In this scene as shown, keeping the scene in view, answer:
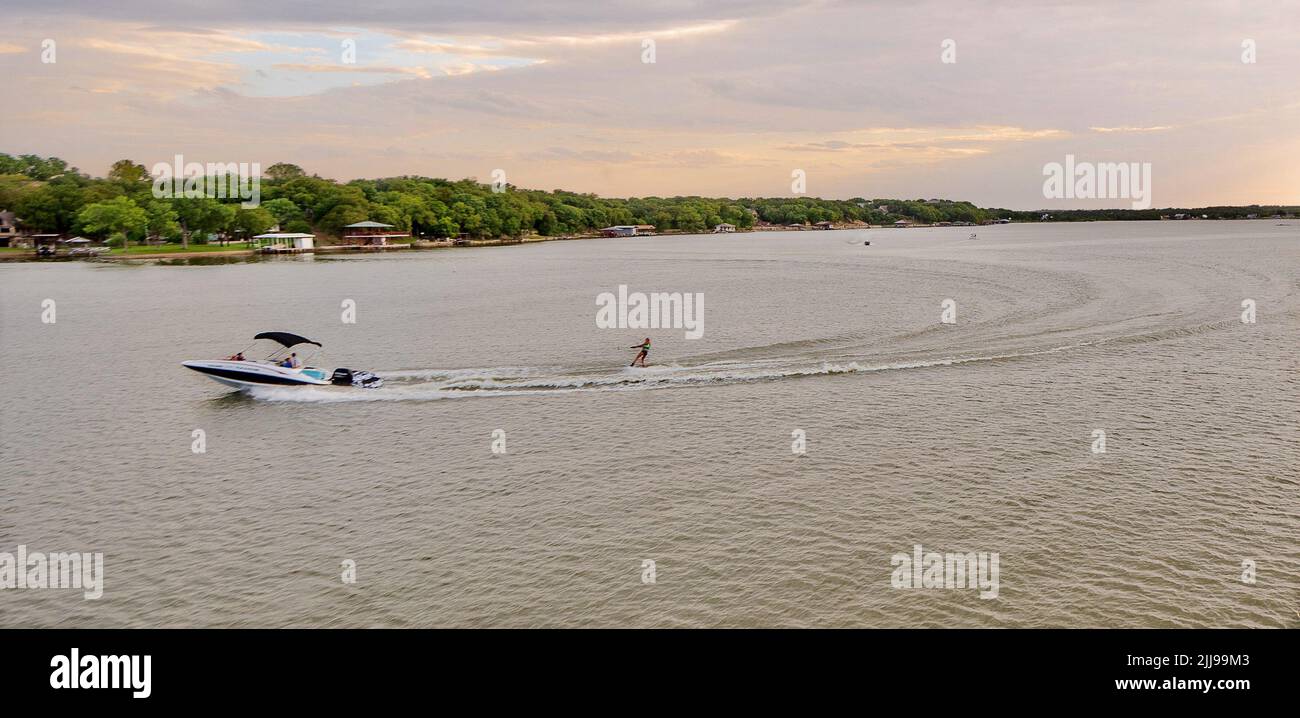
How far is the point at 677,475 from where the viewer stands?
89.7ft

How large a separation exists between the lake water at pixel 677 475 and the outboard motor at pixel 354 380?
1.75 ft

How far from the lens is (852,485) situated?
1022 inches

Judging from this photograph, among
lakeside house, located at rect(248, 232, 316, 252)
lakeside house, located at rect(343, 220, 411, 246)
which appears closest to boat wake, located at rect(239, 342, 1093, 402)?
lakeside house, located at rect(248, 232, 316, 252)

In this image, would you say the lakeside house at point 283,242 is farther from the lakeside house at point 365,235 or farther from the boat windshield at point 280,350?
the boat windshield at point 280,350

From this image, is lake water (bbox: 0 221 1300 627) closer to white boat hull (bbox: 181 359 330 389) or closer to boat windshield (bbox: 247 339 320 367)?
white boat hull (bbox: 181 359 330 389)

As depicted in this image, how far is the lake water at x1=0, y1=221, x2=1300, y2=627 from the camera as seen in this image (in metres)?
19.1

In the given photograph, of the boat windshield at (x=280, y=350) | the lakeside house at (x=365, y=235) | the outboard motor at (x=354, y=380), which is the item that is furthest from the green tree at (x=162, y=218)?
the outboard motor at (x=354, y=380)

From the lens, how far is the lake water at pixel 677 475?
19125mm

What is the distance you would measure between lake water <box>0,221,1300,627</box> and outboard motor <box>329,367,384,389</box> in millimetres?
532

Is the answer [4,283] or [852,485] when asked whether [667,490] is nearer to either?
[852,485]
